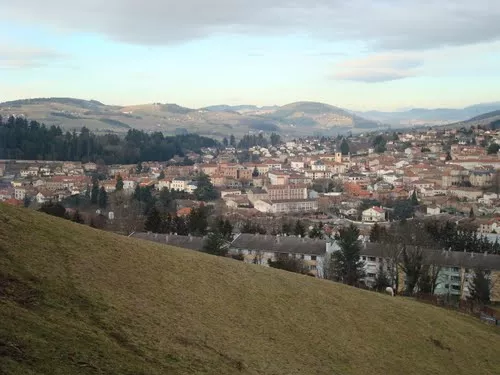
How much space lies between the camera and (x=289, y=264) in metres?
32.6

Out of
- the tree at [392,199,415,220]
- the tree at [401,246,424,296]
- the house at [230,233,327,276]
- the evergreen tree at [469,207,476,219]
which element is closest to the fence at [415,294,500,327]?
the tree at [401,246,424,296]

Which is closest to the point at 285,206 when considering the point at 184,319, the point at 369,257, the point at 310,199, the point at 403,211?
the point at 310,199

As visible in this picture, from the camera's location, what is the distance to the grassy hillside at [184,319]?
9.36 meters

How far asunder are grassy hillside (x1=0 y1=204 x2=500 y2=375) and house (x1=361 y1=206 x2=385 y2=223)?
45897mm

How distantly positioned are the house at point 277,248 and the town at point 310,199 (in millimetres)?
76

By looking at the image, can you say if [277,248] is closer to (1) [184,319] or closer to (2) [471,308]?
(2) [471,308]

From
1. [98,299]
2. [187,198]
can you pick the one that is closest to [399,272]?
[98,299]

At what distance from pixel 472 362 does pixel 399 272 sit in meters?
16.7

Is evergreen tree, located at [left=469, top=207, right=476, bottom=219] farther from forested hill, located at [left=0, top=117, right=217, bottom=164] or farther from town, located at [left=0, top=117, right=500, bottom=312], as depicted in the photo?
forested hill, located at [left=0, top=117, right=217, bottom=164]

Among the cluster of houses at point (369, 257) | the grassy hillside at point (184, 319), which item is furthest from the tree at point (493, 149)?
the grassy hillside at point (184, 319)

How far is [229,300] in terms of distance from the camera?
48.6 ft

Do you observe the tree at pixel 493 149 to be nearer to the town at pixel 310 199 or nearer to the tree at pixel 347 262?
the town at pixel 310 199

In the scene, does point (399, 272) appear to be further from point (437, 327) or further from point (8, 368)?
point (8, 368)

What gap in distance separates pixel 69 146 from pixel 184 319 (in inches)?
4070
